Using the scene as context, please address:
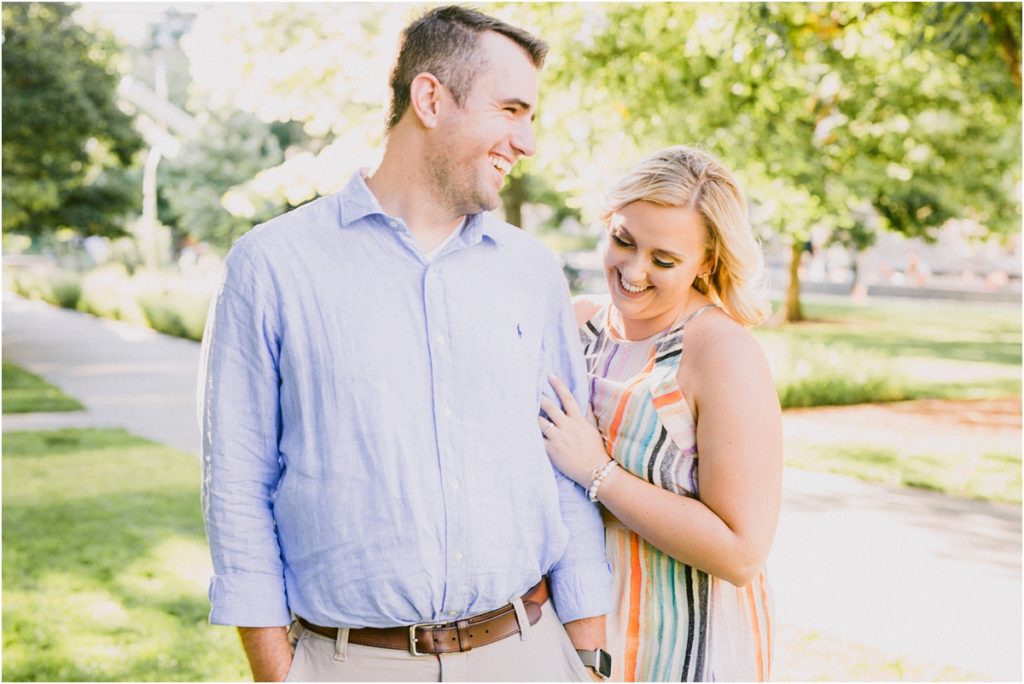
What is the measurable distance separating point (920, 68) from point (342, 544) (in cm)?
1197

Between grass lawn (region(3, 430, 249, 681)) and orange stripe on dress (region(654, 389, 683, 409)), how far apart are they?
10.8ft

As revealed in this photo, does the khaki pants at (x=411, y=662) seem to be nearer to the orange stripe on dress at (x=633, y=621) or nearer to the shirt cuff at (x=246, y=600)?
the shirt cuff at (x=246, y=600)

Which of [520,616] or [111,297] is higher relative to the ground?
[520,616]

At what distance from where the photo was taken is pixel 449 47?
2.30 m

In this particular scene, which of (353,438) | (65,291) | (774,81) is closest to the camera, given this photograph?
(353,438)

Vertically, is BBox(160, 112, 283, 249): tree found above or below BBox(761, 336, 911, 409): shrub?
above

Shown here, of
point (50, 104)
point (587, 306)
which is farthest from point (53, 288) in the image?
point (587, 306)

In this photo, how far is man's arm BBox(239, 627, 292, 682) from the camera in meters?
2.21

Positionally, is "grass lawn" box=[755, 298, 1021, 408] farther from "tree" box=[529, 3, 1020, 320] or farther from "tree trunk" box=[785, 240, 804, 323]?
"tree" box=[529, 3, 1020, 320]

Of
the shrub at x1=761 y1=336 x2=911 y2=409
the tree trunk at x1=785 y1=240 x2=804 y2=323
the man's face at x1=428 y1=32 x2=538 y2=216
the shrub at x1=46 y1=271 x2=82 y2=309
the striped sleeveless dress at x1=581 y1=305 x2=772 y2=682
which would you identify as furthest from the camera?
the shrub at x1=46 y1=271 x2=82 y2=309

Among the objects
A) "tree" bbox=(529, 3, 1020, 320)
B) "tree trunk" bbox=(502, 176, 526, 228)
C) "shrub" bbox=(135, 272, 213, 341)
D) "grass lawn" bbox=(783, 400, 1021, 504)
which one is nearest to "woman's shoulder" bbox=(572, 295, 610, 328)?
"tree" bbox=(529, 3, 1020, 320)

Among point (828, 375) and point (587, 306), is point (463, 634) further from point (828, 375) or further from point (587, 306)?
point (828, 375)

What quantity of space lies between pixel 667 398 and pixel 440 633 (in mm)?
795

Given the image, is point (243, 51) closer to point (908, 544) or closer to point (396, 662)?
point (908, 544)
